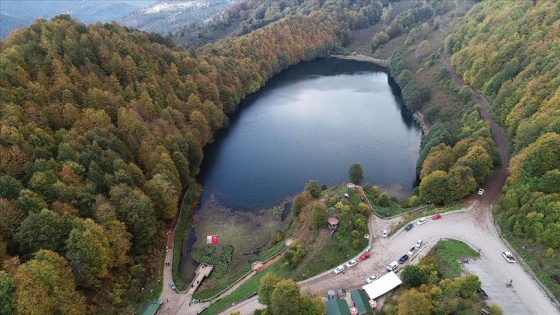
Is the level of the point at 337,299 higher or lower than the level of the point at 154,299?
higher

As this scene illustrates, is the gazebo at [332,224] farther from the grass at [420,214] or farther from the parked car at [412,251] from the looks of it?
the parked car at [412,251]

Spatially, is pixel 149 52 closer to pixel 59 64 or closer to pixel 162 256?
pixel 59 64

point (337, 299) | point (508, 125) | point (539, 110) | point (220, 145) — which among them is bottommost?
point (220, 145)

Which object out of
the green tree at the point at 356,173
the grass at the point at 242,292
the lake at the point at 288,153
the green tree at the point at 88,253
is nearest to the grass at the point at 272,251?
the lake at the point at 288,153

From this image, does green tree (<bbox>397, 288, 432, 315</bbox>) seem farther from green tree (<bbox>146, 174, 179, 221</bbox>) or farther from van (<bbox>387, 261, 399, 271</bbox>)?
green tree (<bbox>146, 174, 179, 221</bbox>)

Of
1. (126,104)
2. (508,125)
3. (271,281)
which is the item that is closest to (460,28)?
(508,125)

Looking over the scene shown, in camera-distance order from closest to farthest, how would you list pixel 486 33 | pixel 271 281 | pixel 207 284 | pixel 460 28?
pixel 271 281
pixel 207 284
pixel 486 33
pixel 460 28

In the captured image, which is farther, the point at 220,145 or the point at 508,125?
the point at 220,145

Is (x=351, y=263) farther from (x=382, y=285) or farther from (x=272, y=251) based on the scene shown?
(x=272, y=251)
